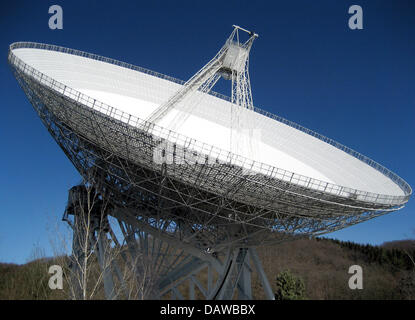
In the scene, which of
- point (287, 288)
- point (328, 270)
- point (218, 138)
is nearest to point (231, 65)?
point (218, 138)

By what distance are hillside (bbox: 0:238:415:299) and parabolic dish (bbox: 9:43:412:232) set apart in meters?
17.7

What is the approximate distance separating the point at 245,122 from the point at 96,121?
12.8m

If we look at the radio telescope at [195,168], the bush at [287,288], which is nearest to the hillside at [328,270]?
the bush at [287,288]

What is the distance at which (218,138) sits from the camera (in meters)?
26.0

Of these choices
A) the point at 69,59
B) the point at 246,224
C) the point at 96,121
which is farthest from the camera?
the point at 69,59

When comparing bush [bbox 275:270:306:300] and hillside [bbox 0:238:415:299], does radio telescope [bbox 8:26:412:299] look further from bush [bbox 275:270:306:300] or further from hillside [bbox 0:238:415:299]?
hillside [bbox 0:238:415:299]

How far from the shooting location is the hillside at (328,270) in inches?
1593

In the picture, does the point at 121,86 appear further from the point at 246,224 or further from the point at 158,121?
the point at 246,224

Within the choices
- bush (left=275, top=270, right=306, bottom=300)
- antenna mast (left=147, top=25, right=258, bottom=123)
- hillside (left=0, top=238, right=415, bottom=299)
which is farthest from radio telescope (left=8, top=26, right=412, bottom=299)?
hillside (left=0, top=238, right=415, bottom=299)

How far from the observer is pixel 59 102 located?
16.9m

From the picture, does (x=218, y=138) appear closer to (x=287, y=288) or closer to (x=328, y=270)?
(x=287, y=288)
